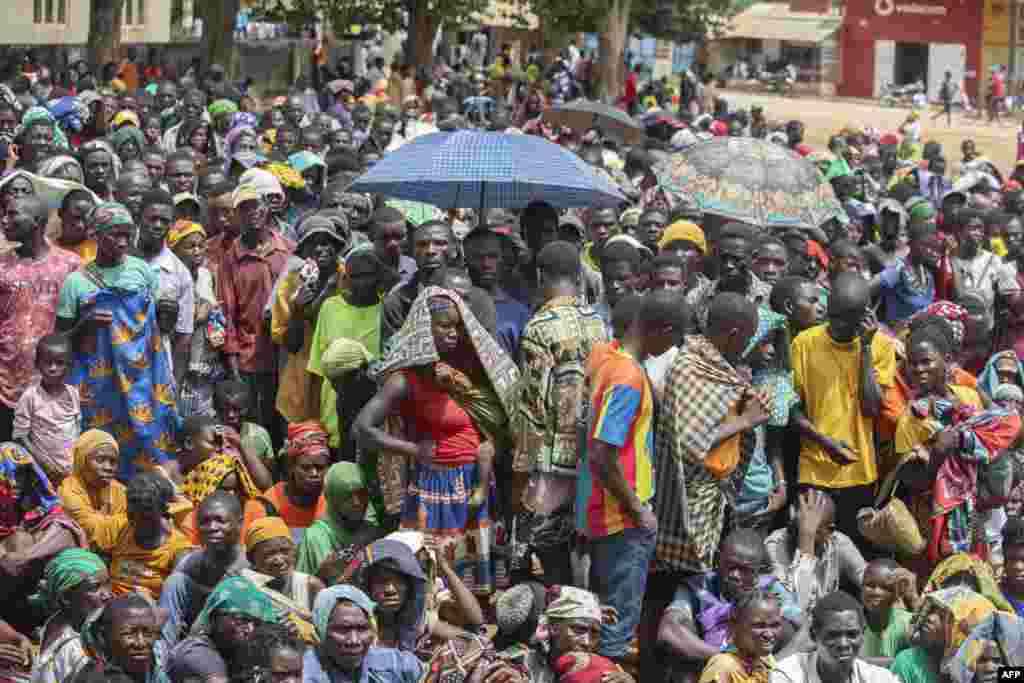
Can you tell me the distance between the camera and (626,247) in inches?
364

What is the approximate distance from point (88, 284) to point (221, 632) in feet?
8.37

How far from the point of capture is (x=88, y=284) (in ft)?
28.5

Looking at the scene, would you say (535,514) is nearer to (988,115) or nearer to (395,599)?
(395,599)

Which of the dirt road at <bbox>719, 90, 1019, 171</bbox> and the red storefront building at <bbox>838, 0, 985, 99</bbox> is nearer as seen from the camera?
the dirt road at <bbox>719, 90, 1019, 171</bbox>

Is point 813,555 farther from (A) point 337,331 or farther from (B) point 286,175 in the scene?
(B) point 286,175

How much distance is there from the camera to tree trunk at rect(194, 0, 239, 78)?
31.7 meters

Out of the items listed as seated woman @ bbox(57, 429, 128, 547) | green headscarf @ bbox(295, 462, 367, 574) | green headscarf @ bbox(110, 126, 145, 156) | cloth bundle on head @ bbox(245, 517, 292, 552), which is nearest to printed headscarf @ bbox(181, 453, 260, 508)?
seated woman @ bbox(57, 429, 128, 547)

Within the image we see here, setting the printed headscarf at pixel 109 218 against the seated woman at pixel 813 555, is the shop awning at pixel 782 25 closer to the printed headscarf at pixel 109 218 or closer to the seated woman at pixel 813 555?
the printed headscarf at pixel 109 218

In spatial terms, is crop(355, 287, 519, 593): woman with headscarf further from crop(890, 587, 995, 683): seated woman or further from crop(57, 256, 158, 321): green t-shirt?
crop(890, 587, 995, 683): seated woman

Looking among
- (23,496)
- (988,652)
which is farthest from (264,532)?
(988,652)

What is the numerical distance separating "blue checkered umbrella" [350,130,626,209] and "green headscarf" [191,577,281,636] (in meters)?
3.06

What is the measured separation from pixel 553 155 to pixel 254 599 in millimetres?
3528

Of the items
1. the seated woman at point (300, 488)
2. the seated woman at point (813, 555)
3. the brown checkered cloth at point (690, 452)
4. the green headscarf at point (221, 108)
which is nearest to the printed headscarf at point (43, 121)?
the green headscarf at point (221, 108)

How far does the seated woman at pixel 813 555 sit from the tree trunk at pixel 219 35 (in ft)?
80.1
